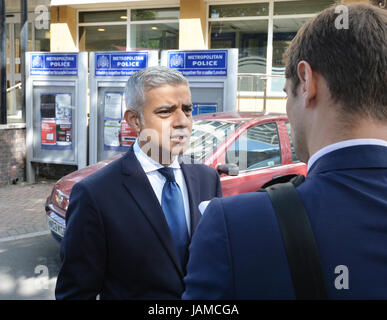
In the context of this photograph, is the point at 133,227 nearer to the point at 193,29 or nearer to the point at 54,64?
the point at 54,64

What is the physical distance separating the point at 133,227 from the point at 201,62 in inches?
258

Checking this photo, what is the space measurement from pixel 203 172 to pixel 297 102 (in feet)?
3.71

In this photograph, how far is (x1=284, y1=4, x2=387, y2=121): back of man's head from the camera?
0.94 metres

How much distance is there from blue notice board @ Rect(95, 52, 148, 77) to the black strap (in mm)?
7813

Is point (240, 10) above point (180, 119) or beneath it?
above

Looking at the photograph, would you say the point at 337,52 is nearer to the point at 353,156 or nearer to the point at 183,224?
the point at 353,156

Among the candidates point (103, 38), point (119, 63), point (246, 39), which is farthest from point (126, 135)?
point (103, 38)

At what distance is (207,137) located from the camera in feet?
15.5

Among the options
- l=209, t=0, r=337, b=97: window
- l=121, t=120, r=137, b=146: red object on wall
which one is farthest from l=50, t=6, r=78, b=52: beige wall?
l=121, t=120, r=137, b=146: red object on wall

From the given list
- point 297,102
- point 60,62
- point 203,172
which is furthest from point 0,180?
point 297,102

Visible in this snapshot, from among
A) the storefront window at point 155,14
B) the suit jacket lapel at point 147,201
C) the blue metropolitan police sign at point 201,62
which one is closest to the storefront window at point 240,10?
the storefront window at point 155,14

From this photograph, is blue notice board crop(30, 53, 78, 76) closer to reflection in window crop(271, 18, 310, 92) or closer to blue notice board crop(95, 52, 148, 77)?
blue notice board crop(95, 52, 148, 77)
